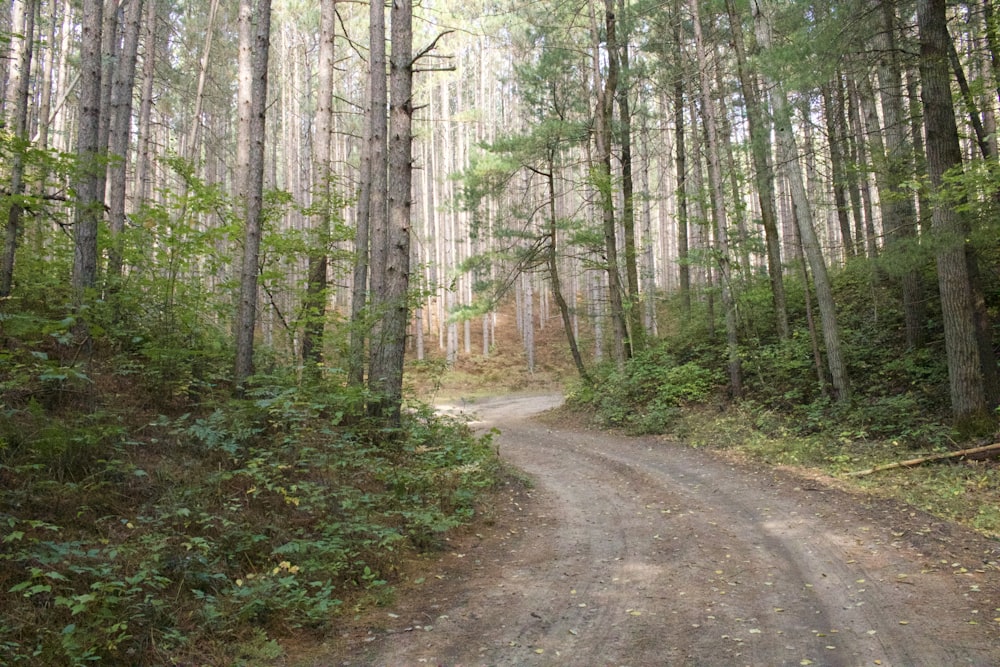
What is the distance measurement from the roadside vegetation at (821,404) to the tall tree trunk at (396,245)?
642 cm

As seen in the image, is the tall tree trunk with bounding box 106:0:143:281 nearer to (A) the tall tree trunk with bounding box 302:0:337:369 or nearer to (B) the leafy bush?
(A) the tall tree trunk with bounding box 302:0:337:369

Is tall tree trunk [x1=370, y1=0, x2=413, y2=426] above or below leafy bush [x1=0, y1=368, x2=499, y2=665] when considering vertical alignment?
above

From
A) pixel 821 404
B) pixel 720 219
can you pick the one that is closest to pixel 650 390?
pixel 821 404

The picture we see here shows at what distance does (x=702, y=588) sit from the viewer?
484 centimetres

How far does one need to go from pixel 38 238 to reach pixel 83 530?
699 cm

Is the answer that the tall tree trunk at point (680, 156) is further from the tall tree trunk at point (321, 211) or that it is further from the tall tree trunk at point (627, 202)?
the tall tree trunk at point (321, 211)

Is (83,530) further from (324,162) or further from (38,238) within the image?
(324,162)

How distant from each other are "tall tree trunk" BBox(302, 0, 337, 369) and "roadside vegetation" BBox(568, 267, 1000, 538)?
7432mm

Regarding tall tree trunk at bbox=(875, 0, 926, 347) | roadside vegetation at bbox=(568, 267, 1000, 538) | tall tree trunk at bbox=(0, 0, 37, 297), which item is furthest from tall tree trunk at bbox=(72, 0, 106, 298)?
tall tree trunk at bbox=(875, 0, 926, 347)

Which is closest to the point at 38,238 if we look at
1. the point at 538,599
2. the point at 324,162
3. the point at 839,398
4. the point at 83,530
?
the point at 324,162

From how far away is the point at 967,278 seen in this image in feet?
28.3

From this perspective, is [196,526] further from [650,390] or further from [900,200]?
[650,390]

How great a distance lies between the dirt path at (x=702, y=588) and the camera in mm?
3824

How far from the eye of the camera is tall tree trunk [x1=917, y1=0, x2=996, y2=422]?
27.7 feet
